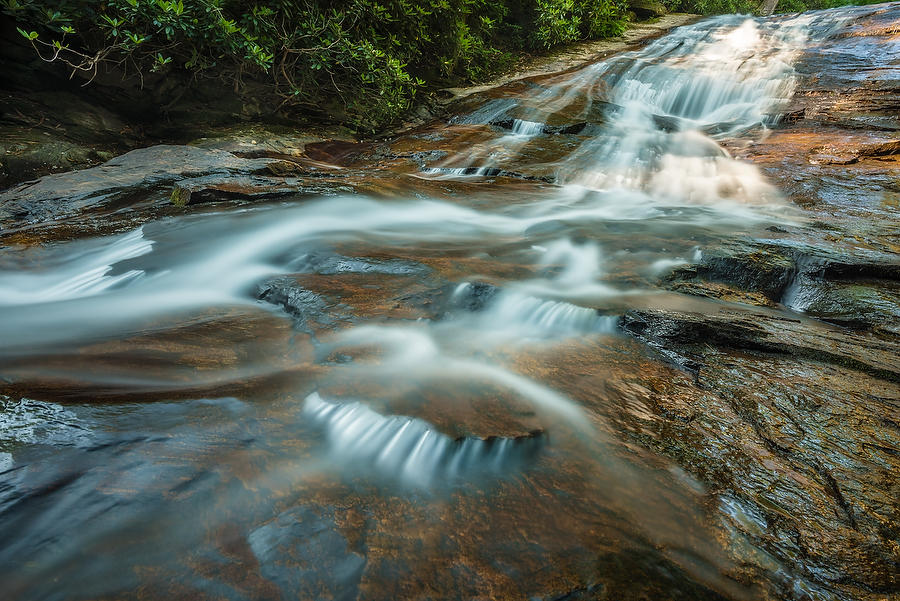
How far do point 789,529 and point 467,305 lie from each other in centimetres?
202

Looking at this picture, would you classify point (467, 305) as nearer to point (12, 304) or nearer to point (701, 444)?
point (701, 444)

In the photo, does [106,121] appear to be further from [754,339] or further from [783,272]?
[783,272]

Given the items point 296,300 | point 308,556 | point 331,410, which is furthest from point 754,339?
point 296,300

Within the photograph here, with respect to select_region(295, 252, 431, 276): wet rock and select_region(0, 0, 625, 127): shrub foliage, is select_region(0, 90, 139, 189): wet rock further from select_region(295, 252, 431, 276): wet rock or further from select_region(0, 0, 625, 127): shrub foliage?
select_region(295, 252, 431, 276): wet rock

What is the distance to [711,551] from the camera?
1.48 m

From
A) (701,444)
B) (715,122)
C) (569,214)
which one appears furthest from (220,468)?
(715,122)

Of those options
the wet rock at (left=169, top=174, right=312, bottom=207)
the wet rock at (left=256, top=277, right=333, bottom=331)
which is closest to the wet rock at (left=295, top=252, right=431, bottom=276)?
the wet rock at (left=256, top=277, right=333, bottom=331)

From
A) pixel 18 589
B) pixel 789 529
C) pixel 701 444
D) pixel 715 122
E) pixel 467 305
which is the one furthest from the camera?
pixel 715 122

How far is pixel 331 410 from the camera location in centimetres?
202

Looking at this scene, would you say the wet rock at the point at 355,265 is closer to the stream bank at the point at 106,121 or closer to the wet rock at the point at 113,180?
the wet rock at the point at 113,180

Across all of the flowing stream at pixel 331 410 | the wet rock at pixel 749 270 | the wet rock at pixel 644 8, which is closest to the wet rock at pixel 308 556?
the flowing stream at pixel 331 410

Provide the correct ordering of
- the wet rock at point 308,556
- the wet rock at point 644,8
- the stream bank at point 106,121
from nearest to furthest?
the wet rock at point 308,556, the stream bank at point 106,121, the wet rock at point 644,8

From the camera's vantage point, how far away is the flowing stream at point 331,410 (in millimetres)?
1367

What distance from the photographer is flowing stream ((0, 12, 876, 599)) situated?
1.37m
